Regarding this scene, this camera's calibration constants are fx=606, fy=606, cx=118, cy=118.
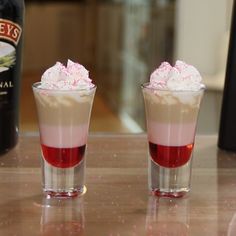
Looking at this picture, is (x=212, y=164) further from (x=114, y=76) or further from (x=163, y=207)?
(x=114, y=76)

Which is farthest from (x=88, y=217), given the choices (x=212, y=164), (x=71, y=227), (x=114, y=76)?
(x=114, y=76)

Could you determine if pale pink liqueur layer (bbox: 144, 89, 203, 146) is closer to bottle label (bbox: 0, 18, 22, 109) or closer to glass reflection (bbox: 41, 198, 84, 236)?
glass reflection (bbox: 41, 198, 84, 236)

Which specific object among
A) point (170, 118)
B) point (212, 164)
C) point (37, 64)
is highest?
point (170, 118)

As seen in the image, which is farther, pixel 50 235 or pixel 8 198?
pixel 8 198

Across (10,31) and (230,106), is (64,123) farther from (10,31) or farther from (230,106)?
(230,106)

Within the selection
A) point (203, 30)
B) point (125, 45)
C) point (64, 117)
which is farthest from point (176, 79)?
point (125, 45)

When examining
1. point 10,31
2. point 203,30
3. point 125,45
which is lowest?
point 125,45
